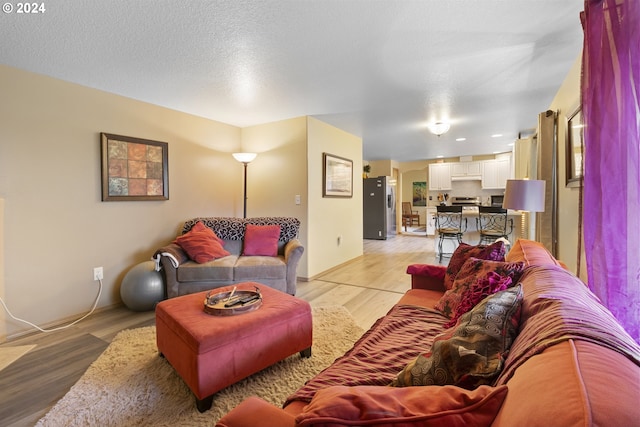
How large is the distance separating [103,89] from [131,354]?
2.59 m

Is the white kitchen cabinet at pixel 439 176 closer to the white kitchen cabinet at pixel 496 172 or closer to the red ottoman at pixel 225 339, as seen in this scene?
the white kitchen cabinet at pixel 496 172

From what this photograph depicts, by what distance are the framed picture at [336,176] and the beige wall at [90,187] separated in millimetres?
197

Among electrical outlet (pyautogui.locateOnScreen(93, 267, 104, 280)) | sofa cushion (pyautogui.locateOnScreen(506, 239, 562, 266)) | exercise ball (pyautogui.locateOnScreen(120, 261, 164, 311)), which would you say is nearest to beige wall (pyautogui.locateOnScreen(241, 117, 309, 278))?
exercise ball (pyautogui.locateOnScreen(120, 261, 164, 311))

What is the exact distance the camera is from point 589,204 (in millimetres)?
1474

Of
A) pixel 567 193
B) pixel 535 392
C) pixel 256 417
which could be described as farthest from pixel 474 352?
pixel 567 193

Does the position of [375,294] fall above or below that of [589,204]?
below

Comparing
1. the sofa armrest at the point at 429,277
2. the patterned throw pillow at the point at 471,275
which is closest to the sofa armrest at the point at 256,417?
the patterned throw pillow at the point at 471,275

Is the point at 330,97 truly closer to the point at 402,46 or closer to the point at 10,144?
the point at 402,46

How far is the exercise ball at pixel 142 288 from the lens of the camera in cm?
285

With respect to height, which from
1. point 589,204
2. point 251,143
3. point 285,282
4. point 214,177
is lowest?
point 285,282

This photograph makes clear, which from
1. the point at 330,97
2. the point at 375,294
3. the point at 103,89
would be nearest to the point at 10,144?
the point at 103,89

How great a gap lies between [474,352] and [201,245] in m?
2.96

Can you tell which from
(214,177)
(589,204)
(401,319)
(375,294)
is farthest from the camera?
(214,177)

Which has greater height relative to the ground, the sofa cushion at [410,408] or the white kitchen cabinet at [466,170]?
the white kitchen cabinet at [466,170]
